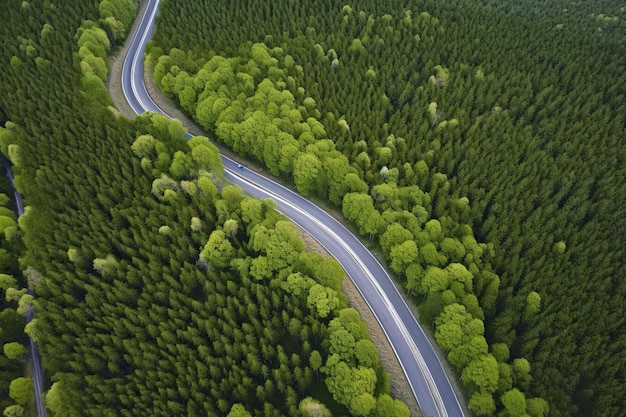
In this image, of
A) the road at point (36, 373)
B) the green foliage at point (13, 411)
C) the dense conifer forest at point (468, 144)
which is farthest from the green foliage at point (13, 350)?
the dense conifer forest at point (468, 144)

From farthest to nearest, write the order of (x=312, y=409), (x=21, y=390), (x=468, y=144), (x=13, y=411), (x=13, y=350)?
(x=468, y=144)
(x=13, y=350)
(x=21, y=390)
(x=13, y=411)
(x=312, y=409)

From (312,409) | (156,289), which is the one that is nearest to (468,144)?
(312,409)

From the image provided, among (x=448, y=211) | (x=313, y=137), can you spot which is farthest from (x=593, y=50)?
(x=313, y=137)

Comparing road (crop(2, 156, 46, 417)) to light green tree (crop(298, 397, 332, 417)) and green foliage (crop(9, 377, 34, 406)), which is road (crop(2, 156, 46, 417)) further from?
light green tree (crop(298, 397, 332, 417))

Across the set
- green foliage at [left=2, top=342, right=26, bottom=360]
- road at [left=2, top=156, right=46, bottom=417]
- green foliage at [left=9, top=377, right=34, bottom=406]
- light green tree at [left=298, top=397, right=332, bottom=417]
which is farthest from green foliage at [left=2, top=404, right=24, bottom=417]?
light green tree at [left=298, top=397, right=332, bottom=417]

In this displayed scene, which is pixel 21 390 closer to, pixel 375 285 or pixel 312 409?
pixel 312 409

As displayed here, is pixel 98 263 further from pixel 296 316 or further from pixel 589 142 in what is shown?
pixel 589 142

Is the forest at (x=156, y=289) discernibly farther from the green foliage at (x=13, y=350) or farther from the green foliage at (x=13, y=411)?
the green foliage at (x=13, y=350)
